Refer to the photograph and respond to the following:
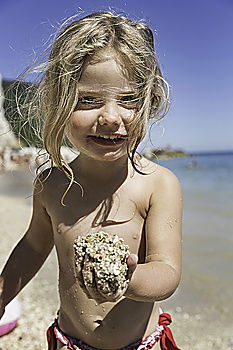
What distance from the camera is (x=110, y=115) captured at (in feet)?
4.89

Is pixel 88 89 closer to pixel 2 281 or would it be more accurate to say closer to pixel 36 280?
pixel 2 281

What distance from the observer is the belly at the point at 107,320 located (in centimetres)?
171

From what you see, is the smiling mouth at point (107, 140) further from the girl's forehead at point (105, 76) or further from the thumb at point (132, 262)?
the thumb at point (132, 262)

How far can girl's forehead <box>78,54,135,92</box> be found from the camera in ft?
5.01

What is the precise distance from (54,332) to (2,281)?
311 millimetres

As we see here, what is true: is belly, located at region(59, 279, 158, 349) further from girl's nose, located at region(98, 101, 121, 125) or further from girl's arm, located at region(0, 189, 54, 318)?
girl's nose, located at region(98, 101, 121, 125)

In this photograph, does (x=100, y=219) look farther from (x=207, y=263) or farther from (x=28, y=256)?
(x=207, y=263)

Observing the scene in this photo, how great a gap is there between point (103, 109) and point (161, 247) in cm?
52

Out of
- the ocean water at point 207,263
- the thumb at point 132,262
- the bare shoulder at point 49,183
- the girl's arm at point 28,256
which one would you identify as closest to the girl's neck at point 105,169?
the bare shoulder at point 49,183

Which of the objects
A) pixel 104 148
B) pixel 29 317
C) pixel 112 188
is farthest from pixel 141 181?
pixel 29 317

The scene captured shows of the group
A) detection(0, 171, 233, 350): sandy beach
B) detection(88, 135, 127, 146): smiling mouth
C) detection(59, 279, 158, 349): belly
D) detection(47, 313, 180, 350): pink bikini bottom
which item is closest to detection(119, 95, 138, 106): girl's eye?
detection(88, 135, 127, 146): smiling mouth

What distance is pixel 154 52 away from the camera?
170 cm

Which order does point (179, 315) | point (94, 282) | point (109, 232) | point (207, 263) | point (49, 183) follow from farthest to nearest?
point (207, 263), point (179, 315), point (49, 183), point (109, 232), point (94, 282)

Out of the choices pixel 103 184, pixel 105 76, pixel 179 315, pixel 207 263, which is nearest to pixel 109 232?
pixel 103 184
